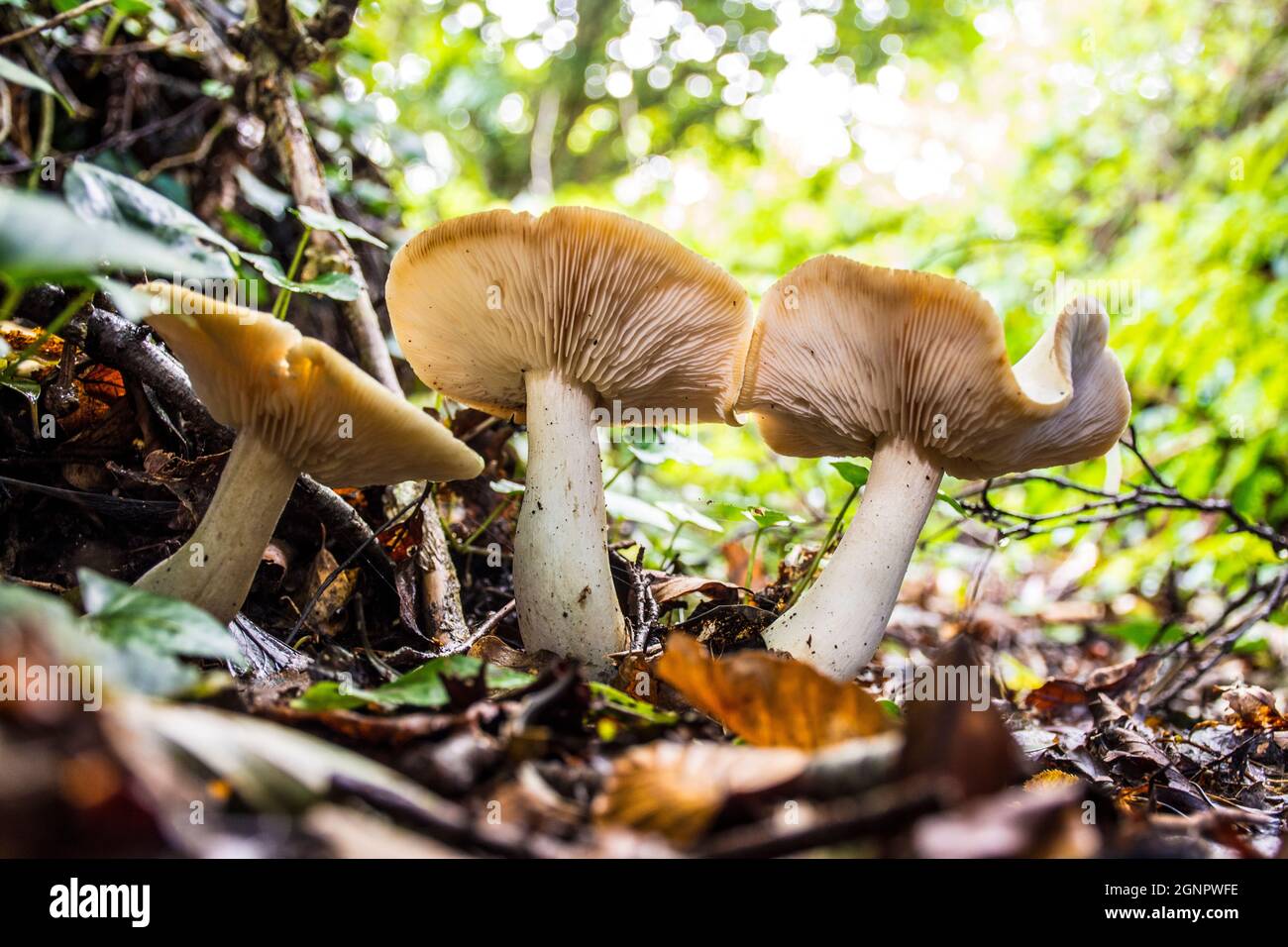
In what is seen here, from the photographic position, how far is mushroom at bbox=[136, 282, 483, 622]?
140 centimetres

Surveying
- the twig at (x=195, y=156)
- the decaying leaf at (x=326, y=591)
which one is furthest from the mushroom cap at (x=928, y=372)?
the twig at (x=195, y=156)

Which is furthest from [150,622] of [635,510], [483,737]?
[635,510]

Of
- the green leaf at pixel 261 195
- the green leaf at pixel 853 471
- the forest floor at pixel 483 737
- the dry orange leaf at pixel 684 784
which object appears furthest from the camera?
the green leaf at pixel 261 195

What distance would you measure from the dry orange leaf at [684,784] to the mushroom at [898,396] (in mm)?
1072

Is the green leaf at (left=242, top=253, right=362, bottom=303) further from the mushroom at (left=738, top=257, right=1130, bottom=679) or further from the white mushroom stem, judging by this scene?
the white mushroom stem

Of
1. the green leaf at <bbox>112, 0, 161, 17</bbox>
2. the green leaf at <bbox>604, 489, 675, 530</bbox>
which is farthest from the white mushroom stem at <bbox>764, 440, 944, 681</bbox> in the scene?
the green leaf at <bbox>112, 0, 161, 17</bbox>

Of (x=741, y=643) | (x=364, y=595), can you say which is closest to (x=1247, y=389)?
(x=741, y=643)

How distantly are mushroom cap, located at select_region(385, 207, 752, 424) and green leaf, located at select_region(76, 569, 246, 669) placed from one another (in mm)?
1032

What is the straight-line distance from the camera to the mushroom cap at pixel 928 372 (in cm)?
185

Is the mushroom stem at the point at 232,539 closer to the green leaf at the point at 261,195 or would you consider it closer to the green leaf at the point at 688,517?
the green leaf at the point at 688,517
